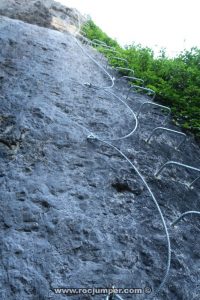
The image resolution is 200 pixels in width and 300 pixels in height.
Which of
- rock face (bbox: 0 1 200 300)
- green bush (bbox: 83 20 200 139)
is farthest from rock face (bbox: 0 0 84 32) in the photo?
rock face (bbox: 0 1 200 300)

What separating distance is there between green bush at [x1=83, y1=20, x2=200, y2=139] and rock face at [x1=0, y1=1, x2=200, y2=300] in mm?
1244

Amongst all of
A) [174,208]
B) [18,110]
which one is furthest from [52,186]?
[174,208]

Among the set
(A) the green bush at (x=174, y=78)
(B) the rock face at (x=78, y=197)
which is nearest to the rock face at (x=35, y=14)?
(A) the green bush at (x=174, y=78)

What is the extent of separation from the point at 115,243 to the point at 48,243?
66 cm

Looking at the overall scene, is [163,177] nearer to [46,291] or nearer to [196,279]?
[196,279]

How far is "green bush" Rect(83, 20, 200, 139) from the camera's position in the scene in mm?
5945

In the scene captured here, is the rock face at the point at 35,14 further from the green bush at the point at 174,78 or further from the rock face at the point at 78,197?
the rock face at the point at 78,197

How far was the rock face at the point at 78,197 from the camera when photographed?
2.31m

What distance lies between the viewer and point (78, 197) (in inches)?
115

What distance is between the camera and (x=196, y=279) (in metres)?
2.68

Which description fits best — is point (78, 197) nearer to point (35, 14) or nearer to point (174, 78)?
point (174, 78)

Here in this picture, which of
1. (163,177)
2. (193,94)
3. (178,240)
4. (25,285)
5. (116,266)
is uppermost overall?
(193,94)

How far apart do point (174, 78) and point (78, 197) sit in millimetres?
5132

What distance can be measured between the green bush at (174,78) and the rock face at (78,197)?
124cm
